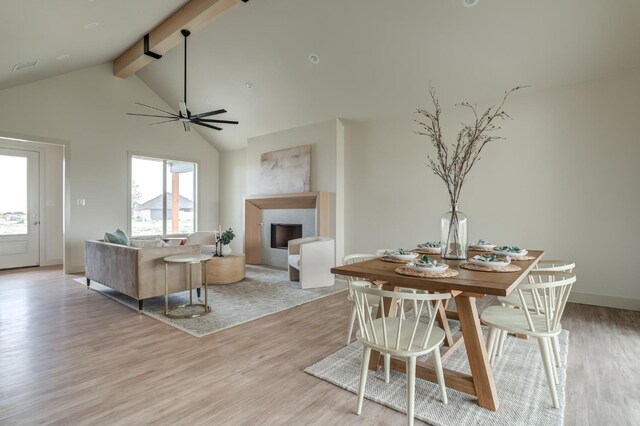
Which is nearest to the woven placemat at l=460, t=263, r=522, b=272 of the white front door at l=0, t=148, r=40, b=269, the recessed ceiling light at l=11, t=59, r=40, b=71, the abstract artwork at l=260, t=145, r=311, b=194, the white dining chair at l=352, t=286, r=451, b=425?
the white dining chair at l=352, t=286, r=451, b=425

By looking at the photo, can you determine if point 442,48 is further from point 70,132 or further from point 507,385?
point 70,132

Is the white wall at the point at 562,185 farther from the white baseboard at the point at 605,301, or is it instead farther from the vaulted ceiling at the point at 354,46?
the vaulted ceiling at the point at 354,46

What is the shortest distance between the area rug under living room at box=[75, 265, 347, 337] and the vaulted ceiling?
3095mm

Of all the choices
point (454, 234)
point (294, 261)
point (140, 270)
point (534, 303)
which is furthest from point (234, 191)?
point (534, 303)

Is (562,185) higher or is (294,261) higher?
(562,185)

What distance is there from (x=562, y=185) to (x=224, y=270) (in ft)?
15.9

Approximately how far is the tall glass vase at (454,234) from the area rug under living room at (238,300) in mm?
2139

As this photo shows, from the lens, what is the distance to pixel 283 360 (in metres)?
2.61

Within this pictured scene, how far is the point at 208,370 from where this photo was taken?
245 centimetres

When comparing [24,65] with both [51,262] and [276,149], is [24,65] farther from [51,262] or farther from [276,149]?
[51,262]

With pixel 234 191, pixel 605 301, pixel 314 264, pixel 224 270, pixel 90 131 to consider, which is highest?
pixel 90 131

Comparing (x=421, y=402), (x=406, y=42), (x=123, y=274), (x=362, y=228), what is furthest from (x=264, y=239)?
(x=421, y=402)

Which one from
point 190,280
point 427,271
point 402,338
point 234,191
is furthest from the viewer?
point 234,191

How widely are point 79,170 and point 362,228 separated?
18.2 ft
